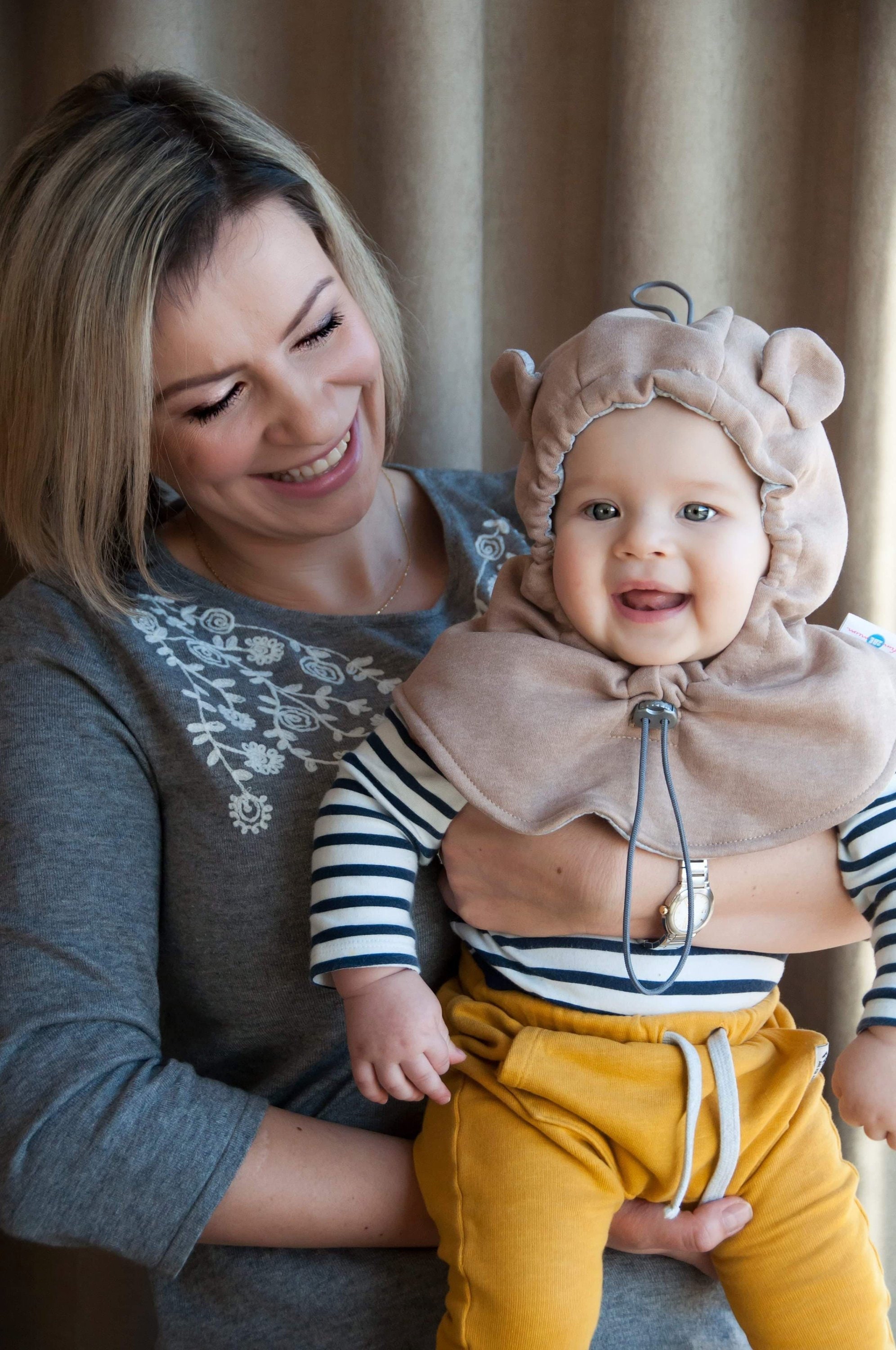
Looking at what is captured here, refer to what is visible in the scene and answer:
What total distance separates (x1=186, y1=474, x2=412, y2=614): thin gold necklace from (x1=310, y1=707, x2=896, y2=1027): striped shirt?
350 mm

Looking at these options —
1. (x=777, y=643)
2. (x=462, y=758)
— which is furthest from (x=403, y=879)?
(x=777, y=643)

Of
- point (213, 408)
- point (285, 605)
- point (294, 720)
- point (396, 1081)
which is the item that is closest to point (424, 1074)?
point (396, 1081)

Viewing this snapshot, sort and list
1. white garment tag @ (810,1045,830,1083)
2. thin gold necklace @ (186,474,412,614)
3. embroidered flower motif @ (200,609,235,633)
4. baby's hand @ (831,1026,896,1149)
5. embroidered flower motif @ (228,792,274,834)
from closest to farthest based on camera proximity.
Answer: baby's hand @ (831,1026,896,1149), white garment tag @ (810,1045,830,1083), embroidered flower motif @ (228,792,274,834), embroidered flower motif @ (200,609,235,633), thin gold necklace @ (186,474,412,614)

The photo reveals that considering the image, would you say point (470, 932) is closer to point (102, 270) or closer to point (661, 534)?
point (661, 534)

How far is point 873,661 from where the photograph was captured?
1040 mm

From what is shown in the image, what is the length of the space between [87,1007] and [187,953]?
155 mm

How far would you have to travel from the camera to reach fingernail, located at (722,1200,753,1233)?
997mm

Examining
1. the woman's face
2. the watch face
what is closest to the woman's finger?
the watch face

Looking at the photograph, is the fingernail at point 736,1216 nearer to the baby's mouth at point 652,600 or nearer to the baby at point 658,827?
the baby at point 658,827

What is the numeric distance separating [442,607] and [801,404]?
547mm

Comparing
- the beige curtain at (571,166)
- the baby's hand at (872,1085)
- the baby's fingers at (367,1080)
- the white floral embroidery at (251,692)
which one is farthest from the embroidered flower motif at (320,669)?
the baby's hand at (872,1085)

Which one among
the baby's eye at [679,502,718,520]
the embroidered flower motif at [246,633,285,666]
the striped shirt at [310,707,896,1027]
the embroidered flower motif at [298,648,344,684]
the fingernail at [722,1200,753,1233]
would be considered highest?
the baby's eye at [679,502,718,520]

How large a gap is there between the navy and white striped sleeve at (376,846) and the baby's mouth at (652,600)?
0.24m

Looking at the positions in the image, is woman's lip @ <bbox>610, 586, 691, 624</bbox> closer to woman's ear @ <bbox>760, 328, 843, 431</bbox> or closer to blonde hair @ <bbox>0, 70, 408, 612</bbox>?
woman's ear @ <bbox>760, 328, 843, 431</bbox>
